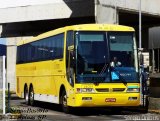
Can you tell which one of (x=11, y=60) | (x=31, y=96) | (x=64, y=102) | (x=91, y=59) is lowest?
(x=31, y=96)

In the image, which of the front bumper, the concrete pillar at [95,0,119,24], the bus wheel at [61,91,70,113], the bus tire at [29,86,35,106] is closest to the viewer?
the front bumper

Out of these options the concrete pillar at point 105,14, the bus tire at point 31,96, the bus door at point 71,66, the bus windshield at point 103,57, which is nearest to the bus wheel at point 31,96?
the bus tire at point 31,96

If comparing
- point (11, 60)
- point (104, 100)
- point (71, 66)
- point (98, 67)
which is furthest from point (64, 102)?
point (11, 60)

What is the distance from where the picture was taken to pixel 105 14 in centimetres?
3678

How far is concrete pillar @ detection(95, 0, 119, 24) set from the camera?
36375mm

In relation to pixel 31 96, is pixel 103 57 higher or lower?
higher

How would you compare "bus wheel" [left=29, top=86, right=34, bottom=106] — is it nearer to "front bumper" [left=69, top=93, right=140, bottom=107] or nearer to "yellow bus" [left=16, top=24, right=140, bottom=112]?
"yellow bus" [left=16, top=24, right=140, bottom=112]

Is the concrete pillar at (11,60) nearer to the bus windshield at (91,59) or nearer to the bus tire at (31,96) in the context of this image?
the bus tire at (31,96)

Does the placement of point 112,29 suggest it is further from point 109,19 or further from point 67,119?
point 109,19

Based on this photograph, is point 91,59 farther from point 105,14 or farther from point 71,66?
point 105,14

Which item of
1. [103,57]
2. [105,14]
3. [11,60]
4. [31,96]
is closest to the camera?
[103,57]

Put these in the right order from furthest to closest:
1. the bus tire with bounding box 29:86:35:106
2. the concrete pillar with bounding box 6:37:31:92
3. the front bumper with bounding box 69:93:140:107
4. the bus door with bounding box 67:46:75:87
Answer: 1. the concrete pillar with bounding box 6:37:31:92
2. the bus tire with bounding box 29:86:35:106
3. the bus door with bounding box 67:46:75:87
4. the front bumper with bounding box 69:93:140:107

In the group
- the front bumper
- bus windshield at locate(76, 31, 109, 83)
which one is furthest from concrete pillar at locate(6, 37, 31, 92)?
the front bumper

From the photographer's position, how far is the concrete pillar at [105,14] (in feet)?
119
